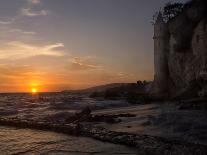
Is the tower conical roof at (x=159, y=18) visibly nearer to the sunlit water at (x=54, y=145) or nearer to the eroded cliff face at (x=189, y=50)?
the eroded cliff face at (x=189, y=50)

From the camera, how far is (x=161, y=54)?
44.8 metres

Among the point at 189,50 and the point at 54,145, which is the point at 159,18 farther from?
the point at 54,145

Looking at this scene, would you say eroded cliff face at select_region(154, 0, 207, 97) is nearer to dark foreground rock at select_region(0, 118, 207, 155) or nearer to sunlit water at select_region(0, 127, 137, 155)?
dark foreground rock at select_region(0, 118, 207, 155)

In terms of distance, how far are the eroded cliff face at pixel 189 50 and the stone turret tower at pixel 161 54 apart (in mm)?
2290

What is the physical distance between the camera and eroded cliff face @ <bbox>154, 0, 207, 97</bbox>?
31844 mm

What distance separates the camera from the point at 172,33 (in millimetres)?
39438

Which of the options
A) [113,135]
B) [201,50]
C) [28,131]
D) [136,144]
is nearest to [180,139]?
[136,144]

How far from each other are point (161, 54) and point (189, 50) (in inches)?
348

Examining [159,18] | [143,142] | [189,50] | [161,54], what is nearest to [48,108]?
[189,50]

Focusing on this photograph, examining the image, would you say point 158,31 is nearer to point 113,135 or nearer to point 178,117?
point 178,117

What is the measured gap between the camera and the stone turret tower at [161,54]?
44.4 metres

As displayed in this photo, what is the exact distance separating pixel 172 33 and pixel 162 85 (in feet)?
27.9

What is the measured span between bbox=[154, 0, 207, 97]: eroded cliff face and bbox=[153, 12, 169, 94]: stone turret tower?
229 cm

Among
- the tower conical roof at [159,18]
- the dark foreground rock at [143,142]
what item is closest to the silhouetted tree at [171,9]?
the tower conical roof at [159,18]
